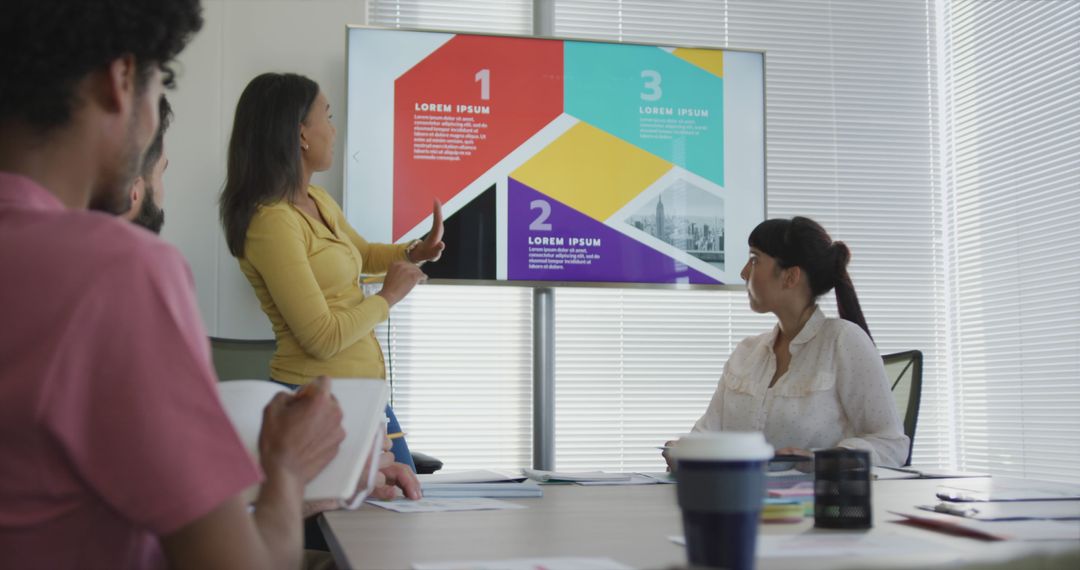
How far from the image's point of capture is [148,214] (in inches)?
82.7

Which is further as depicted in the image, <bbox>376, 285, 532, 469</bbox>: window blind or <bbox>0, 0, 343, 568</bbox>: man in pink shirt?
<bbox>376, 285, 532, 469</bbox>: window blind

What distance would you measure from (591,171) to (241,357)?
138 cm

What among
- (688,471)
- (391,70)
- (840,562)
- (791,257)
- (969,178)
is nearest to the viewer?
(688,471)

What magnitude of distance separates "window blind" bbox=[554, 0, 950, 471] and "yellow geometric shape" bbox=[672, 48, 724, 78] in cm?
25

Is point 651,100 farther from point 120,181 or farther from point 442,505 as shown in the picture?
point 120,181

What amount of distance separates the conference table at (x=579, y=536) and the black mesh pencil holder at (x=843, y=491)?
0.02m

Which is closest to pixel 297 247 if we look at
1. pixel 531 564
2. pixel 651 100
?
pixel 531 564

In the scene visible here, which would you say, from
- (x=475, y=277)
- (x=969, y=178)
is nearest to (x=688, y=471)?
(x=475, y=277)

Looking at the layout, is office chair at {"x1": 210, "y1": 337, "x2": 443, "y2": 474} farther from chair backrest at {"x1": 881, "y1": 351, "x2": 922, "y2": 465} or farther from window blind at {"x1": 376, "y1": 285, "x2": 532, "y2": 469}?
chair backrest at {"x1": 881, "y1": 351, "x2": 922, "y2": 465}

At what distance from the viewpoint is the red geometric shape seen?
343 centimetres

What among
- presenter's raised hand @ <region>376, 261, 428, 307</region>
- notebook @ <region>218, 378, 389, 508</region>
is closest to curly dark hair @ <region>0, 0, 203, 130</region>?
notebook @ <region>218, 378, 389, 508</region>

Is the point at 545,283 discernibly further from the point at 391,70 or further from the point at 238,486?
the point at 238,486

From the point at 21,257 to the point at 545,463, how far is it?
302 cm

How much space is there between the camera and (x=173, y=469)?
723 millimetres
